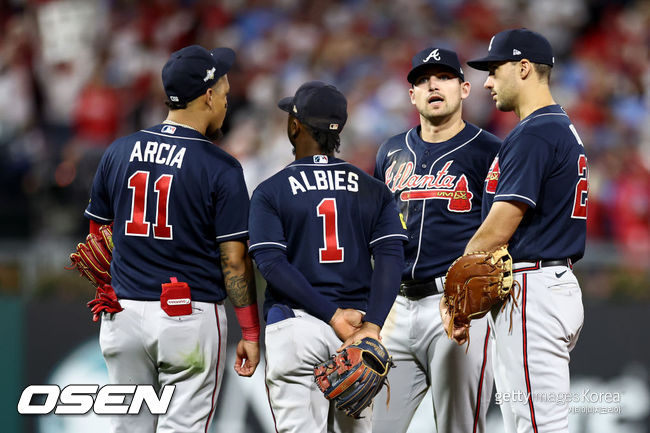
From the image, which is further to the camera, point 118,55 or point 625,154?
point 118,55

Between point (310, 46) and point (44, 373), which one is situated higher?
point (310, 46)

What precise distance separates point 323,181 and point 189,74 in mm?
801

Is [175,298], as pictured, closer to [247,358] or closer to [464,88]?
[247,358]

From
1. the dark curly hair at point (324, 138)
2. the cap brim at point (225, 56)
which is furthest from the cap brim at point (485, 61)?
the cap brim at point (225, 56)

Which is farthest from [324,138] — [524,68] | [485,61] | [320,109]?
[524,68]

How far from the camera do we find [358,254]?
3727 millimetres

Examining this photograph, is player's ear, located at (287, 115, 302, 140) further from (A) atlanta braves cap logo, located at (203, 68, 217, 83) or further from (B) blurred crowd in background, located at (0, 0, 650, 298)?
(B) blurred crowd in background, located at (0, 0, 650, 298)

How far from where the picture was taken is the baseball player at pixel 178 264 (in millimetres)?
3816

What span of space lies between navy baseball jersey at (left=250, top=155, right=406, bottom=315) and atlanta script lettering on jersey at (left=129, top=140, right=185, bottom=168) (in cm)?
40

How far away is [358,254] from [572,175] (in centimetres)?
104

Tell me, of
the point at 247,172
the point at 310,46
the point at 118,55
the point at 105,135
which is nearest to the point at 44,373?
the point at 247,172

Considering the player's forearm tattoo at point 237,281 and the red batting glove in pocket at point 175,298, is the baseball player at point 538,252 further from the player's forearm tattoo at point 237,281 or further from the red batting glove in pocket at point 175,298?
the red batting glove in pocket at point 175,298

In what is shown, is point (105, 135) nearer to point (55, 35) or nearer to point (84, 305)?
point (55, 35)

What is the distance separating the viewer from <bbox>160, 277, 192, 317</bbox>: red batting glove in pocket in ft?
12.5
